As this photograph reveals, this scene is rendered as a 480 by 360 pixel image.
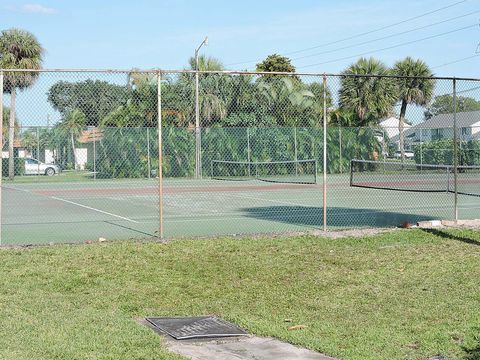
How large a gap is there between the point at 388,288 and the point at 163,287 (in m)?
2.88

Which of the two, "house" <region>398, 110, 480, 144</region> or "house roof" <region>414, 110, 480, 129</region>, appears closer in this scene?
"house roof" <region>414, 110, 480, 129</region>

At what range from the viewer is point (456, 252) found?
1159 centimetres

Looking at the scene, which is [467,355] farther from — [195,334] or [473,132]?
[473,132]

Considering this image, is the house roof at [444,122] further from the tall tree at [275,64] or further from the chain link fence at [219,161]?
the tall tree at [275,64]

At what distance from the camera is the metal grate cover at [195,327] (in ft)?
23.6

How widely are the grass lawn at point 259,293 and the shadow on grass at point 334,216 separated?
100 inches

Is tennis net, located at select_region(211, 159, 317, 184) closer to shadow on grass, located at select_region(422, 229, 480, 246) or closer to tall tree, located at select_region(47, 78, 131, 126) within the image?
tall tree, located at select_region(47, 78, 131, 126)

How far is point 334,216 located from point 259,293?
325 inches

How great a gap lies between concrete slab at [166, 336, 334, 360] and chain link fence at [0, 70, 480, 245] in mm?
7277

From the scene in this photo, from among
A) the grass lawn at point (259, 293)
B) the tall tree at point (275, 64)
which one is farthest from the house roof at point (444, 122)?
the tall tree at point (275, 64)

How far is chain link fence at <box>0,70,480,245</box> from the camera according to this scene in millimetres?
17000

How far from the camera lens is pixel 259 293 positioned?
909cm

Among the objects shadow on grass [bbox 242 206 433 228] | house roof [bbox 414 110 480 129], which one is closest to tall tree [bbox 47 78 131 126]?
shadow on grass [bbox 242 206 433 228]

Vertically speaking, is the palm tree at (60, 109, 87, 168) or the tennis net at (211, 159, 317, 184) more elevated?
the palm tree at (60, 109, 87, 168)
